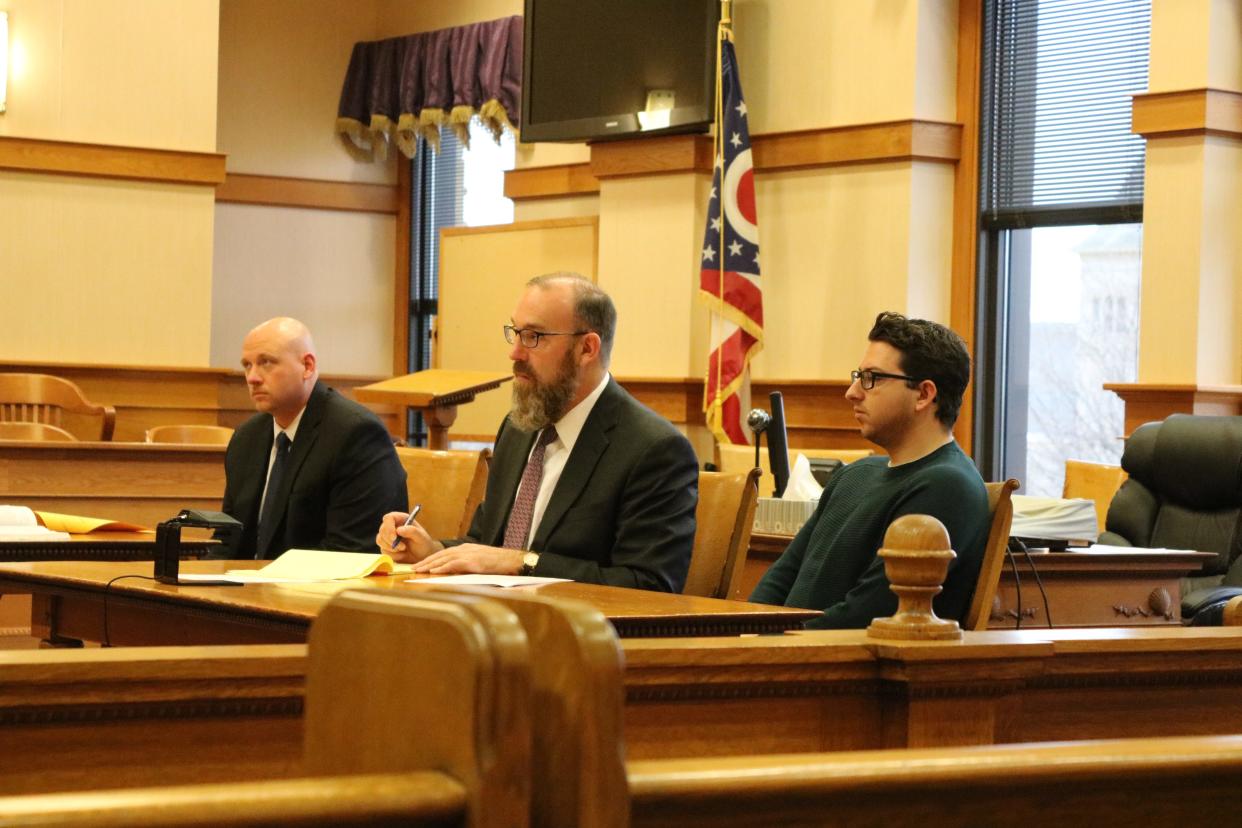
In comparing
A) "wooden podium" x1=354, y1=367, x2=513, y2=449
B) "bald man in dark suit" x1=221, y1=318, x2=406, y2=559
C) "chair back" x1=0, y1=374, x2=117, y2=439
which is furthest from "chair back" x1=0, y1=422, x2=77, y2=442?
"bald man in dark suit" x1=221, y1=318, x2=406, y2=559

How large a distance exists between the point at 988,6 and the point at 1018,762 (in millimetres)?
7377

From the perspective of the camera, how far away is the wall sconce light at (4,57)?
8719mm

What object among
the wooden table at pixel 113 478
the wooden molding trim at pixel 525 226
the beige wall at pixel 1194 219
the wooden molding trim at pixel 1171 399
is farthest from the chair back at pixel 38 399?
the beige wall at pixel 1194 219

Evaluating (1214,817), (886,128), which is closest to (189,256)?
(886,128)

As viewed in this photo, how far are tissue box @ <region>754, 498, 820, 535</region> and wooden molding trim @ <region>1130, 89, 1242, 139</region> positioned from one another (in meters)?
3.18

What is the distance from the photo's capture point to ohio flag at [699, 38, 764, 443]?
8031 mm

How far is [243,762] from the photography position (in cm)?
183

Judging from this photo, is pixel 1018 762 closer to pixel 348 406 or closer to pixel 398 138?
pixel 348 406

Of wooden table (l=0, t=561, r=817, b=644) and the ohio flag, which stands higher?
the ohio flag

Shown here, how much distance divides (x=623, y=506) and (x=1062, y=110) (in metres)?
5.03

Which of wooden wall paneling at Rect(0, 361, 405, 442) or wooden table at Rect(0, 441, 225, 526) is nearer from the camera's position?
wooden table at Rect(0, 441, 225, 526)

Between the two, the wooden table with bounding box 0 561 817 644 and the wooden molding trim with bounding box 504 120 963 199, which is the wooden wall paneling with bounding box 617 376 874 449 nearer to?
the wooden molding trim with bounding box 504 120 963 199

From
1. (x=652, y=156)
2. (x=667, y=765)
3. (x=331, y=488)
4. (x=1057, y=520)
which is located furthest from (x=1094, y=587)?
(x=652, y=156)

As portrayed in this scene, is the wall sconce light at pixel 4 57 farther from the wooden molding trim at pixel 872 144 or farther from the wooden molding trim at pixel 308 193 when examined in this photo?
the wooden molding trim at pixel 872 144
